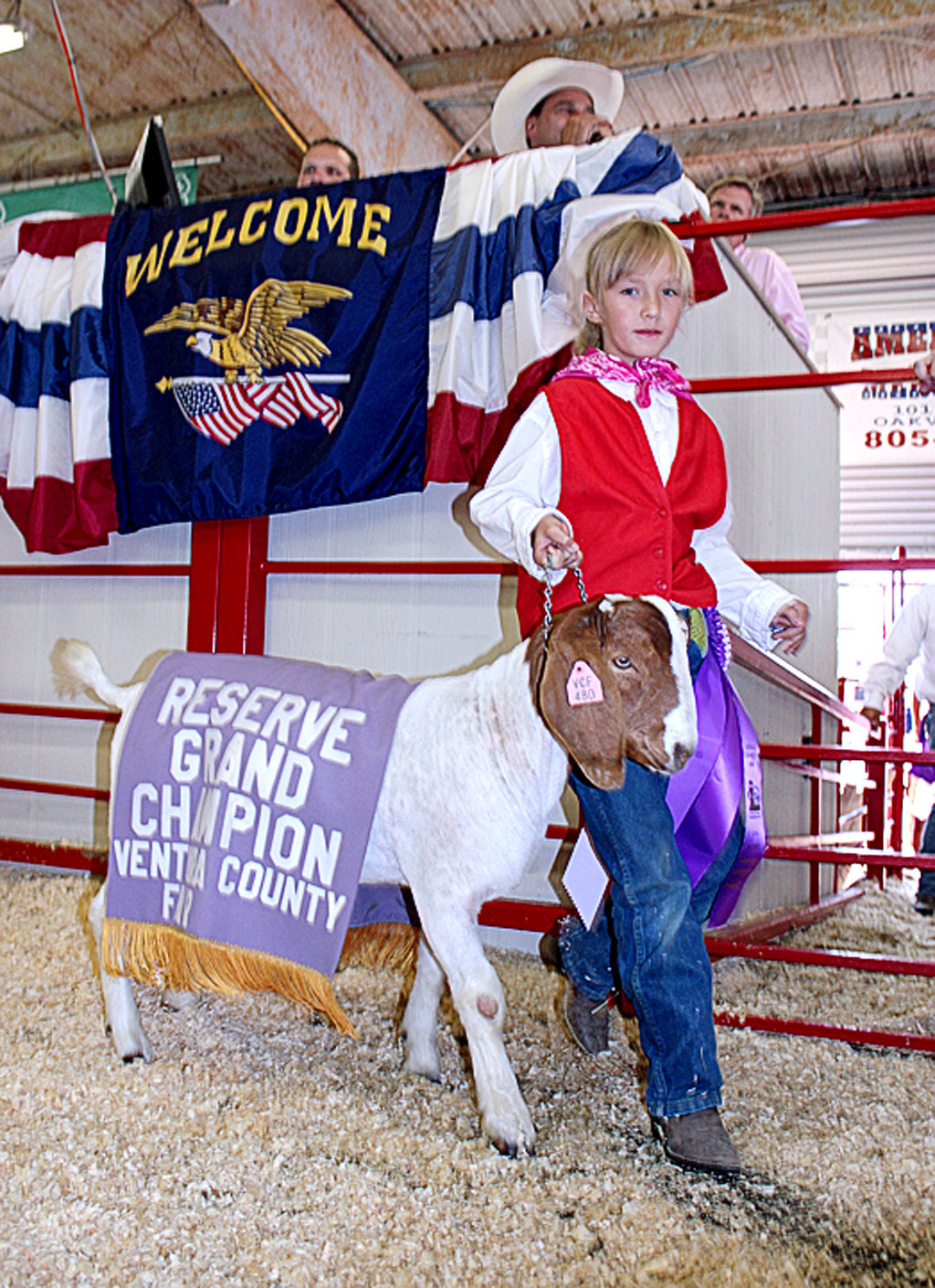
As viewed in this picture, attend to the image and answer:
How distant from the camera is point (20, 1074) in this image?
1.88 metres

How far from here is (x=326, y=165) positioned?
3668 mm

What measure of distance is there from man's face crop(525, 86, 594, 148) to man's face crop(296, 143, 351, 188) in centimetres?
70

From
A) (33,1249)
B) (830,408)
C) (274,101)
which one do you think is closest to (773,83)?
(830,408)

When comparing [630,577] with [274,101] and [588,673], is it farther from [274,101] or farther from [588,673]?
[274,101]

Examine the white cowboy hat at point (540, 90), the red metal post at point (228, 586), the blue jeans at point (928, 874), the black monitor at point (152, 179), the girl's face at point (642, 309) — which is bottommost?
the blue jeans at point (928, 874)

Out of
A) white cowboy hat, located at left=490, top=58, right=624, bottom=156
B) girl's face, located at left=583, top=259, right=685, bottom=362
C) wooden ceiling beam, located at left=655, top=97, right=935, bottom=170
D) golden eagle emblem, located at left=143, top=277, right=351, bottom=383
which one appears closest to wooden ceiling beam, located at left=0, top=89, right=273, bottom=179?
wooden ceiling beam, located at left=655, top=97, right=935, bottom=170

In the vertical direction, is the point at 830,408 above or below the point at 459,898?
above

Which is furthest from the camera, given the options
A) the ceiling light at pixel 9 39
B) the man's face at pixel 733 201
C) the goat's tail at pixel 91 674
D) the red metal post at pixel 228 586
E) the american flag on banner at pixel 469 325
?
the ceiling light at pixel 9 39

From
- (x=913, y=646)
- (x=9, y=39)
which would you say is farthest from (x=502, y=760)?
(x=9, y=39)

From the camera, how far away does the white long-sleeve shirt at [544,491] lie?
5.28 ft

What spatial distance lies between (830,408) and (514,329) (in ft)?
9.65

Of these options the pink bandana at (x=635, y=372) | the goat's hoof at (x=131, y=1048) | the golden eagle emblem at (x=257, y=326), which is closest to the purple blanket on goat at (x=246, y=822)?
the goat's hoof at (x=131, y=1048)

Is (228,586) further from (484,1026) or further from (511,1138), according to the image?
(511,1138)

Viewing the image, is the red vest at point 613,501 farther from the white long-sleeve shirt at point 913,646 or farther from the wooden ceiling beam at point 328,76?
the wooden ceiling beam at point 328,76
